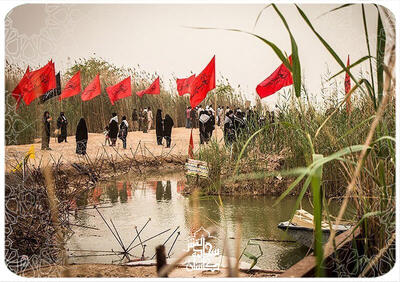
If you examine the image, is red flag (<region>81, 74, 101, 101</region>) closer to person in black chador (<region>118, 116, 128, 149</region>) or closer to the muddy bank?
person in black chador (<region>118, 116, 128, 149</region>)

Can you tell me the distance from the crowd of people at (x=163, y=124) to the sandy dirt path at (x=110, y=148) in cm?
5

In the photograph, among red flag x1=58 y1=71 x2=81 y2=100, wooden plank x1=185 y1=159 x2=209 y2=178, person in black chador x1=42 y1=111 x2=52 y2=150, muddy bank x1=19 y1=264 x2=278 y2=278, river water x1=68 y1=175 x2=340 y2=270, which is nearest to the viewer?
muddy bank x1=19 y1=264 x2=278 y2=278

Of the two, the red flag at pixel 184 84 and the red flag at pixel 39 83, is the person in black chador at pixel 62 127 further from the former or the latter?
the red flag at pixel 184 84

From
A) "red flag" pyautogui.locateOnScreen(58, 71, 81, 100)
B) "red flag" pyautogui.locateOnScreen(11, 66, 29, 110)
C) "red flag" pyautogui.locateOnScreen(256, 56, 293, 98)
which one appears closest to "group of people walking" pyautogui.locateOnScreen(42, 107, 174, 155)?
"red flag" pyautogui.locateOnScreen(58, 71, 81, 100)

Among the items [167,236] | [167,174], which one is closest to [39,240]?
[167,236]

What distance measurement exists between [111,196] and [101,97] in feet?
4.17

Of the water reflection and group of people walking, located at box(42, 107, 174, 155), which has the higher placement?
group of people walking, located at box(42, 107, 174, 155)

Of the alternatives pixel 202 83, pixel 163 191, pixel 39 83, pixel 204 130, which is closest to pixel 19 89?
pixel 39 83

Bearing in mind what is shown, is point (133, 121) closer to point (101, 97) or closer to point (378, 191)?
point (101, 97)

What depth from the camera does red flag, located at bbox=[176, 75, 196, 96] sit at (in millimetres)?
4041

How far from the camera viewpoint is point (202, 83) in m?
3.87

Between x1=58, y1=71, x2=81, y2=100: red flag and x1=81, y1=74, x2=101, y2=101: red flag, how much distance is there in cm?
11

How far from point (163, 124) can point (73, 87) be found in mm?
→ 1428

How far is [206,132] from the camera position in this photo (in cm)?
554
